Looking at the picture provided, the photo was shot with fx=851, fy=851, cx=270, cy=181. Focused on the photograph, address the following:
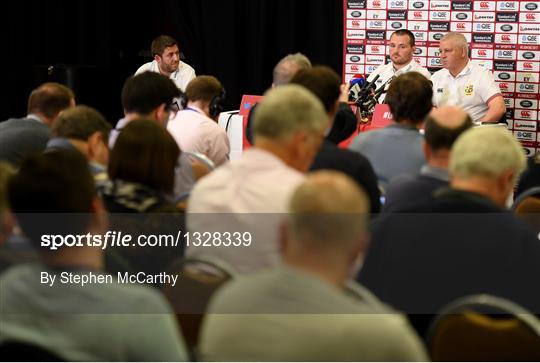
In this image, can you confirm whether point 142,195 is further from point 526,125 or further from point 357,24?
point 357,24

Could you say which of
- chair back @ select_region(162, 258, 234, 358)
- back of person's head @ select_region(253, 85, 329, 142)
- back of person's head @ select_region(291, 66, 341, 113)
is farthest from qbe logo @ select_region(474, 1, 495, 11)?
chair back @ select_region(162, 258, 234, 358)

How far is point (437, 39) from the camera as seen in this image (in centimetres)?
881

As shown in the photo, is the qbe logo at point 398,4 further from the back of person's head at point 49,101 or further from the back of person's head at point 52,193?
the back of person's head at point 52,193

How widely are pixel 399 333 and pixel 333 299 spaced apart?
16cm

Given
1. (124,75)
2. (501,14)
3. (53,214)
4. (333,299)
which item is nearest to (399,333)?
(333,299)

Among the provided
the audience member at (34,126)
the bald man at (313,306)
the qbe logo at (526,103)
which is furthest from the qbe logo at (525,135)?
the bald man at (313,306)

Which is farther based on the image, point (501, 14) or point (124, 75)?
point (124, 75)

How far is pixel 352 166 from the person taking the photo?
147 inches

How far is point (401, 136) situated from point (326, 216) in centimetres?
257

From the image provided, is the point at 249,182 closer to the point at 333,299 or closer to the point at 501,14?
the point at 333,299

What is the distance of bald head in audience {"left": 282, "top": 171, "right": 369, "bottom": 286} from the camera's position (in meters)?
1.92

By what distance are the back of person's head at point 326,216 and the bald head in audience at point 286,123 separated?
3.54 ft

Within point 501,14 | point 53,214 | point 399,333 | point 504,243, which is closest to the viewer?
point 399,333

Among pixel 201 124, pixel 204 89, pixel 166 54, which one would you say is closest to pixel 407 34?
pixel 166 54
